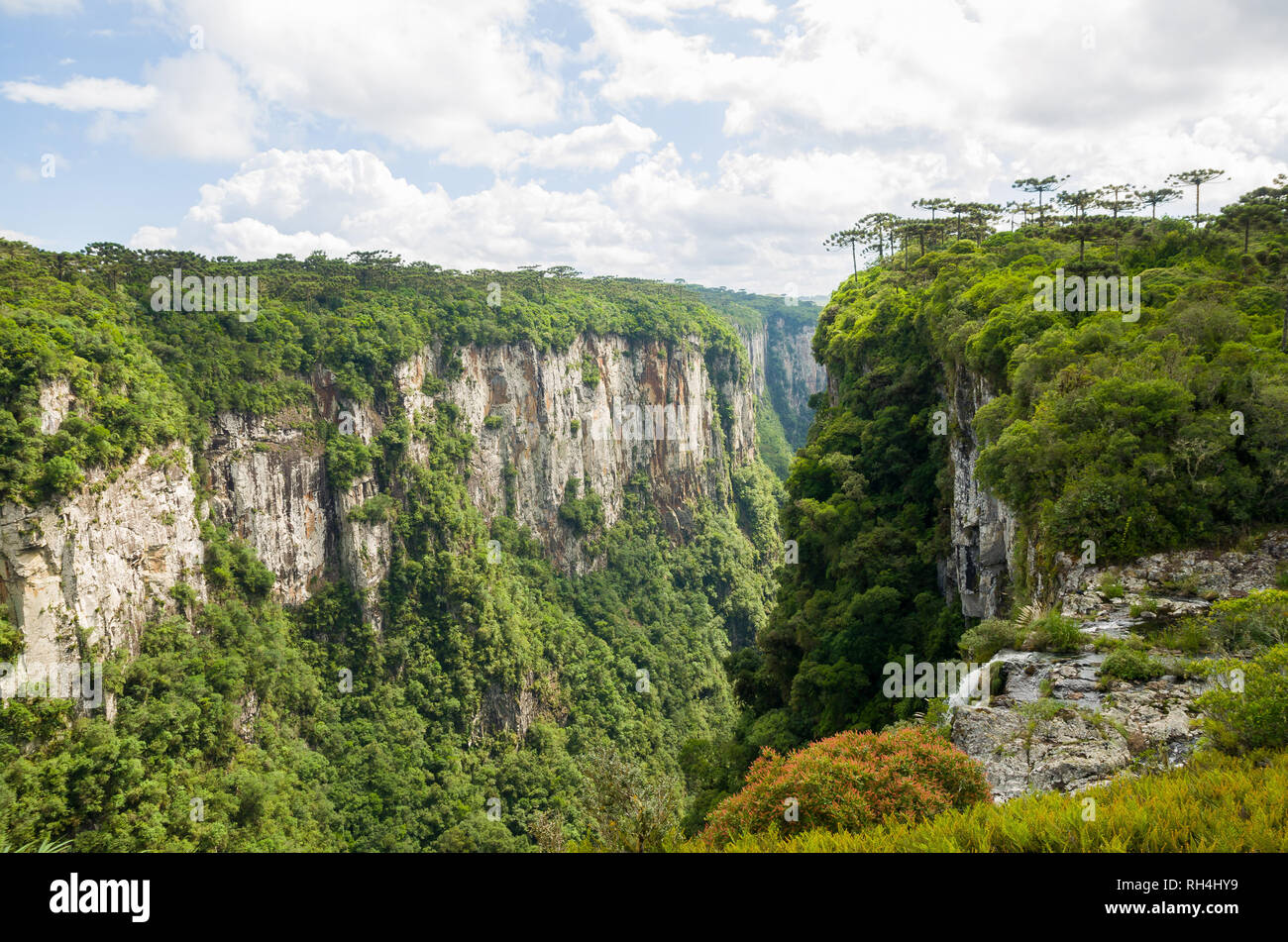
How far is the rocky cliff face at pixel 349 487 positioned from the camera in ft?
106

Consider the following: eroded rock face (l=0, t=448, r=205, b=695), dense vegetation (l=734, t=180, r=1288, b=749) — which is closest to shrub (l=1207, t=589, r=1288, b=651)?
dense vegetation (l=734, t=180, r=1288, b=749)

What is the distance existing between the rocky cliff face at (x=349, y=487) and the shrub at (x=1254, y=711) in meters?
39.2

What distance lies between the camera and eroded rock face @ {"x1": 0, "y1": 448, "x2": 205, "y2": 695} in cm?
3016

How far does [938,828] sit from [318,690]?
50.2 meters

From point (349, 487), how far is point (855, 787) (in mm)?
51576

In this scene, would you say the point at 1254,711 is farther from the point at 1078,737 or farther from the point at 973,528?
the point at 973,528

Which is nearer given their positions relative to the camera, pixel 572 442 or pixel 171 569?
pixel 171 569

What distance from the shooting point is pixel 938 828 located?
5.89 meters

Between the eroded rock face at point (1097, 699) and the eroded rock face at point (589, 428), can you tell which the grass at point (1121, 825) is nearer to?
the eroded rock face at point (1097, 699)

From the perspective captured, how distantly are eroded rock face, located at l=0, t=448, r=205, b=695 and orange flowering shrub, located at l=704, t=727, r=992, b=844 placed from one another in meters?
34.7

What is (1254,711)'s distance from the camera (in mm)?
7414

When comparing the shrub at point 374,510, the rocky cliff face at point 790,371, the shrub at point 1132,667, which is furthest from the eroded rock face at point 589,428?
the rocky cliff face at point 790,371
